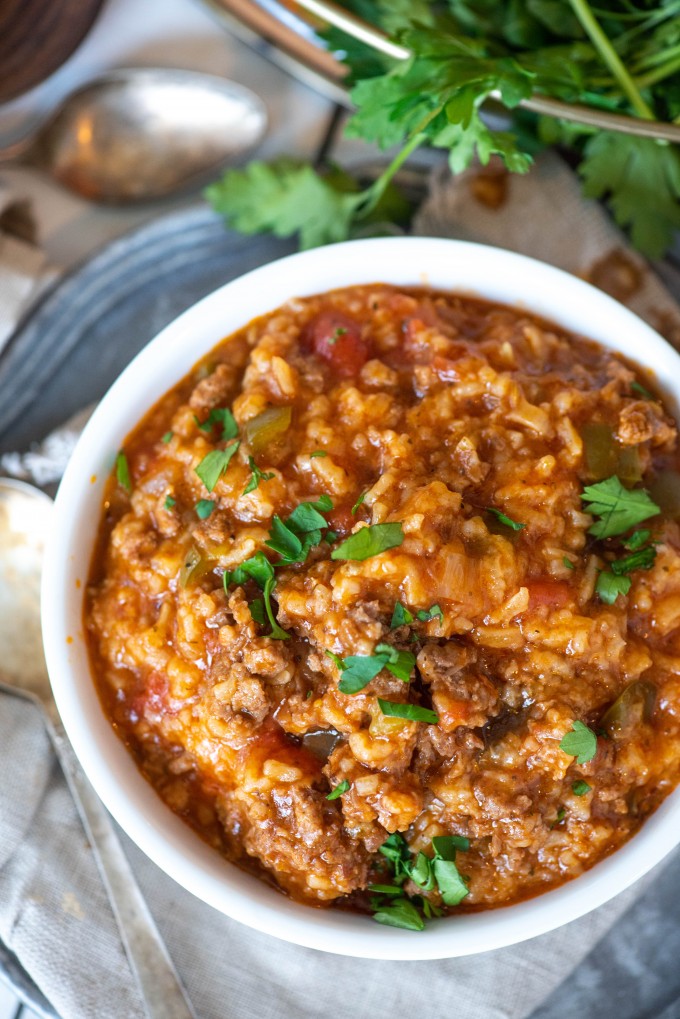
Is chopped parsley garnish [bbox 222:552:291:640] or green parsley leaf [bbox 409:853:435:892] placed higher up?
chopped parsley garnish [bbox 222:552:291:640]

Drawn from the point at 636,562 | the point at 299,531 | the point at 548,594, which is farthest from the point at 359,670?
the point at 636,562

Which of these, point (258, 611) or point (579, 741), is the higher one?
point (579, 741)

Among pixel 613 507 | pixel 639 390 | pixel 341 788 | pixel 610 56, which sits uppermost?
pixel 610 56

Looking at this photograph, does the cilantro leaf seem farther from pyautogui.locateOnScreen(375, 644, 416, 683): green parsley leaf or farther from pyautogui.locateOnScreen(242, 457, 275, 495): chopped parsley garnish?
pyautogui.locateOnScreen(375, 644, 416, 683): green parsley leaf

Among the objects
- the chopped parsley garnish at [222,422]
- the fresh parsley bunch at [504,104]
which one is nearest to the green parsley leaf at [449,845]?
the chopped parsley garnish at [222,422]

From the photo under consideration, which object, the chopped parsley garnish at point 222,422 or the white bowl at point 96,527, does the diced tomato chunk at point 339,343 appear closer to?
the white bowl at point 96,527

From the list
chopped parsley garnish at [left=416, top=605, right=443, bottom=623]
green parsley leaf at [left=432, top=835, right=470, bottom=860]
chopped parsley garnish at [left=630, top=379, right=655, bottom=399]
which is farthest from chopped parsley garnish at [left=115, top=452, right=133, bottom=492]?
chopped parsley garnish at [left=630, top=379, right=655, bottom=399]

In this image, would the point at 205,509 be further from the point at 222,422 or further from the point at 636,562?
the point at 636,562
